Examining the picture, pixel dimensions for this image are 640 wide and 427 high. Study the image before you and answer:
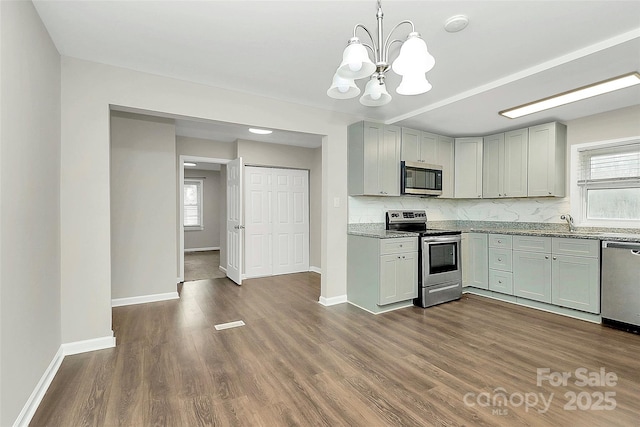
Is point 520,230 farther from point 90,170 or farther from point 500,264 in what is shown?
point 90,170

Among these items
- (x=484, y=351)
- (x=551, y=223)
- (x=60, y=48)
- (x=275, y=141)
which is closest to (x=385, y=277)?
(x=484, y=351)

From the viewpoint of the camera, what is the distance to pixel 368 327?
10.2 ft

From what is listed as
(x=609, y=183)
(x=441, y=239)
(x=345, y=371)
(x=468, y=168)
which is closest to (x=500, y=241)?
(x=441, y=239)

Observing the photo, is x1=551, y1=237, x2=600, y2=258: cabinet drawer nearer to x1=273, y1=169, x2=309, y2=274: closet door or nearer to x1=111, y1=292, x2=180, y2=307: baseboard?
x1=273, y1=169, x2=309, y2=274: closet door

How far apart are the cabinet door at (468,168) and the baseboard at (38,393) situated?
5.01m

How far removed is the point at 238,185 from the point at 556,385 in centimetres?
429

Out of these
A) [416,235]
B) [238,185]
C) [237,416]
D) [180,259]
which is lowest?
[237,416]

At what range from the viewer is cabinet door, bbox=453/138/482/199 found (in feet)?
14.9

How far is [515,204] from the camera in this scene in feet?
14.5

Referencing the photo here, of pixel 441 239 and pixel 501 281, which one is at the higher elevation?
pixel 441 239

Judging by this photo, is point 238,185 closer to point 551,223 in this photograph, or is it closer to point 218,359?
point 218,359

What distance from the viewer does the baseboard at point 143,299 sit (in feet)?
12.3

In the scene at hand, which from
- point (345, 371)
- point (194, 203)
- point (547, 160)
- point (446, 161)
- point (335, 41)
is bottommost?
point (345, 371)

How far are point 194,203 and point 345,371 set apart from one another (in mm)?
7998
